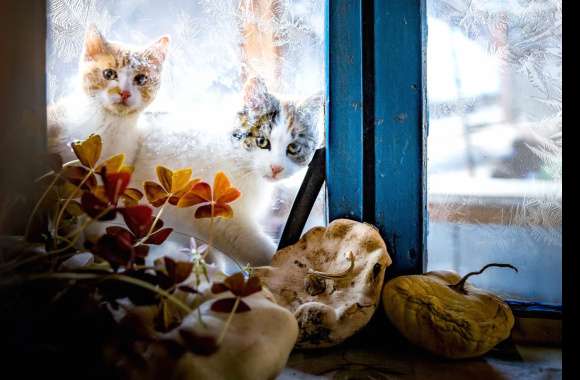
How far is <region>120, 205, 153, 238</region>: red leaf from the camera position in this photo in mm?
721

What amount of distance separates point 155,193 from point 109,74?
1.92 feet

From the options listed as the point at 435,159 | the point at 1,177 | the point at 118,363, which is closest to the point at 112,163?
the point at 1,177

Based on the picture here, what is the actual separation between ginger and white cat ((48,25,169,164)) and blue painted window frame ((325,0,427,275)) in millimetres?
460

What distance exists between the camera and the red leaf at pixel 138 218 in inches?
28.4

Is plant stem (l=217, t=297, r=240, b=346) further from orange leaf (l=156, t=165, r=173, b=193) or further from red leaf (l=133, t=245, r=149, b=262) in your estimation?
orange leaf (l=156, t=165, r=173, b=193)

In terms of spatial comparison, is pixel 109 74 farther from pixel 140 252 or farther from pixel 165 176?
pixel 140 252

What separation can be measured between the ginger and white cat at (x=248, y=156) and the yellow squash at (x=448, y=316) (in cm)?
41

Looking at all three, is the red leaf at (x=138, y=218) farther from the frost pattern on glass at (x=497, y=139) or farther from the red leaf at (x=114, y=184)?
the frost pattern on glass at (x=497, y=139)

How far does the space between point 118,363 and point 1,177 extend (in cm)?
30

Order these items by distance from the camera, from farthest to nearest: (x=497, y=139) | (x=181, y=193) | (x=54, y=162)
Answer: (x=497, y=139), (x=181, y=193), (x=54, y=162)

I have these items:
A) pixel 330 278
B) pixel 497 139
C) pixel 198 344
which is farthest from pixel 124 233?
pixel 497 139

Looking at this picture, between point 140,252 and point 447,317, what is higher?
point 140,252

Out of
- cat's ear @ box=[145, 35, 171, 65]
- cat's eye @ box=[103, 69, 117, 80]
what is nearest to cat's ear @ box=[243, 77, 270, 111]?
cat's ear @ box=[145, 35, 171, 65]

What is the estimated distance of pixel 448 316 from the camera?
3.52 ft
